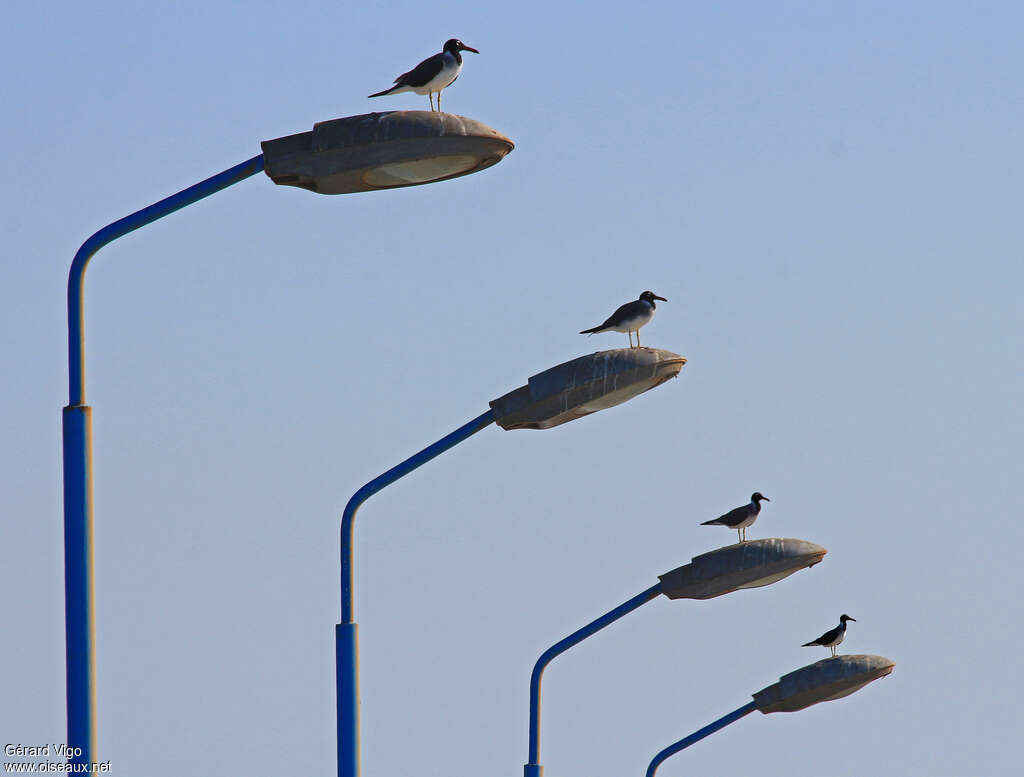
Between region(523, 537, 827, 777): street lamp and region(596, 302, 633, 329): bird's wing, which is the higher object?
region(596, 302, 633, 329): bird's wing

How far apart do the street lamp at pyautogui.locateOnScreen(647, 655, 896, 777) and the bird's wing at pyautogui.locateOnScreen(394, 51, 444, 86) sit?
11.2 meters

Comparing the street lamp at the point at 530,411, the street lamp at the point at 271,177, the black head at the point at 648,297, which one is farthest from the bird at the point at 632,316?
the street lamp at the point at 271,177

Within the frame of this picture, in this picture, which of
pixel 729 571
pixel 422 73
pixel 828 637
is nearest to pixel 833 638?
pixel 828 637

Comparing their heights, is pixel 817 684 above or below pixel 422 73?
below

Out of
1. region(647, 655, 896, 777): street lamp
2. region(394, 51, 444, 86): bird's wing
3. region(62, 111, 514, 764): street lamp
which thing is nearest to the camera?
region(62, 111, 514, 764): street lamp

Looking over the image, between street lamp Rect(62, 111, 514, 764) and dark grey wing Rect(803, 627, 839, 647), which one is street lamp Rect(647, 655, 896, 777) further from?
street lamp Rect(62, 111, 514, 764)

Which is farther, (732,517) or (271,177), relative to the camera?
(732,517)

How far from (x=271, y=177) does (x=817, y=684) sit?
1282 centimetres

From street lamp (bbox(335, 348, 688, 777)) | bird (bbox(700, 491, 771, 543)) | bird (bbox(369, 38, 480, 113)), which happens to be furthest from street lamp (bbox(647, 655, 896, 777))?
bird (bbox(369, 38, 480, 113))

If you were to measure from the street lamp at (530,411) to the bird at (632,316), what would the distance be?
319 centimetres

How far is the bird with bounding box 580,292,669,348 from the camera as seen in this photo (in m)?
17.2

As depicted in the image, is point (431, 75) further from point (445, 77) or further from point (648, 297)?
point (648, 297)

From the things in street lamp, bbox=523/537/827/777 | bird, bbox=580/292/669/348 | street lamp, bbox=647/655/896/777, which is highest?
bird, bbox=580/292/669/348

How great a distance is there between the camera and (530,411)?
1400 cm
